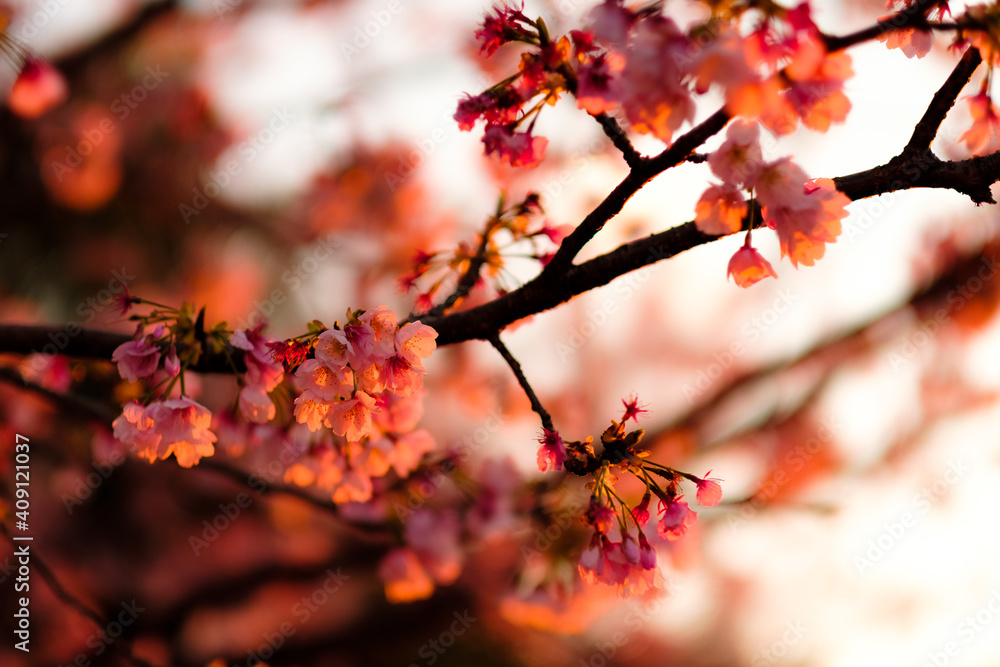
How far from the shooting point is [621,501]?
80 centimetres

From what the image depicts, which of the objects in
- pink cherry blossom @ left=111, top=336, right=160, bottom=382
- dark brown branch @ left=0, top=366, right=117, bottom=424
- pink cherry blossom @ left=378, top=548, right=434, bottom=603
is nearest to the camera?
pink cherry blossom @ left=111, top=336, right=160, bottom=382

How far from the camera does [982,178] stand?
0.71 metres

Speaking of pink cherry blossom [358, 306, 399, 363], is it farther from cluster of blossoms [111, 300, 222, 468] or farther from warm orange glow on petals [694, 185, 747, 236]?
warm orange glow on petals [694, 185, 747, 236]

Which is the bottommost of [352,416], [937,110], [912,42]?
[352,416]

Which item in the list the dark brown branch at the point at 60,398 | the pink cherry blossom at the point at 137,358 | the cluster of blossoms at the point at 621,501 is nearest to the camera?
the cluster of blossoms at the point at 621,501

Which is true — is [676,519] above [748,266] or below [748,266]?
below

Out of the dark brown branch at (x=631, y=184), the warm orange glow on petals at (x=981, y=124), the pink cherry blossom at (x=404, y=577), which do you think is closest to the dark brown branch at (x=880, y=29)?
the dark brown branch at (x=631, y=184)

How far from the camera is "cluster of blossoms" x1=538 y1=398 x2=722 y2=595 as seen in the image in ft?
2.42

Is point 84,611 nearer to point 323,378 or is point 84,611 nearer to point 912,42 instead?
point 323,378

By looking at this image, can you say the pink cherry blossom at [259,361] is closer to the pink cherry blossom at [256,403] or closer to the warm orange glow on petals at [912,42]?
the pink cherry blossom at [256,403]

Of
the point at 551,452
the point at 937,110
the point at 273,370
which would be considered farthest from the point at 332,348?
the point at 937,110

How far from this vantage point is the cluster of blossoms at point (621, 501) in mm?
736

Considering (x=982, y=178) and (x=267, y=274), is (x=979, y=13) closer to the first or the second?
(x=982, y=178)

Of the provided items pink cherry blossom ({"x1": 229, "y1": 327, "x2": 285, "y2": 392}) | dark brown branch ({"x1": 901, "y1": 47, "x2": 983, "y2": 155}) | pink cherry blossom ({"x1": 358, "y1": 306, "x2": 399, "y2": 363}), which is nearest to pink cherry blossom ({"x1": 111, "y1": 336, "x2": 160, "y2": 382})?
pink cherry blossom ({"x1": 229, "y1": 327, "x2": 285, "y2": 392})
